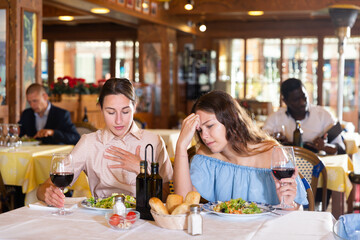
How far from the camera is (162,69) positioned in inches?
451

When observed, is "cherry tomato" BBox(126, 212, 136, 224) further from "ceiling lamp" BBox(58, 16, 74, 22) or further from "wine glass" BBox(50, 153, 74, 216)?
"ceiling lamp" BBox(58, 16, 74, 22)

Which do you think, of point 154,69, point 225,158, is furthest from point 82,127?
point 154,69

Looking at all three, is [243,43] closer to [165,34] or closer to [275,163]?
[165,34]

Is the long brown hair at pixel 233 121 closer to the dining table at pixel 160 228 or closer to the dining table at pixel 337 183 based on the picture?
the dining table at pixel 160 228

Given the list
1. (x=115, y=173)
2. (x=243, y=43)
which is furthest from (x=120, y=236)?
(x=243, y=43)

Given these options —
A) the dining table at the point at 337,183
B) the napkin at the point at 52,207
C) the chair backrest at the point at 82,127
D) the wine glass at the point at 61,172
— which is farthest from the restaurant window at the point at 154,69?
the wine glass at the point at 61,172

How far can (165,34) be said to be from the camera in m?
11.2

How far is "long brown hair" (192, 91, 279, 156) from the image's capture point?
2.51m

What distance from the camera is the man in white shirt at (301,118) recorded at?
4.78 m

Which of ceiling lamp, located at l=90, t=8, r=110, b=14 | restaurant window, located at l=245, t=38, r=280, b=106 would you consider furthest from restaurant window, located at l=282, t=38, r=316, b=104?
ceiling lamp, located at l=90, t=8, r=110, b=14

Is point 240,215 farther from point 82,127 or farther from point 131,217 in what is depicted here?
point 82,127

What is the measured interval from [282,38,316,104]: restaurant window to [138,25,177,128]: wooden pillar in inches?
112

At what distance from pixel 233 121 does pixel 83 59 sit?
1221 centimetres

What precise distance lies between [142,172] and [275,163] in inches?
20.6
